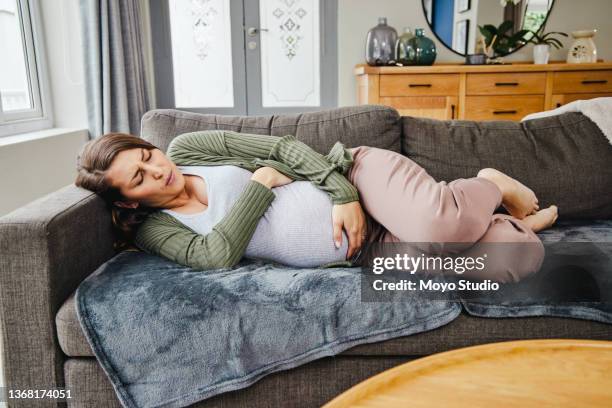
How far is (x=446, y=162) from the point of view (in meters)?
1.75

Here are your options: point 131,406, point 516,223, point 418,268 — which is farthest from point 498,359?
point 131,406

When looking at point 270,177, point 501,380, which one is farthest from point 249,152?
point 501,380

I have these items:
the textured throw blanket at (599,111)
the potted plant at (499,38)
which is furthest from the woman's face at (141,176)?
the potted plant at (499,38)

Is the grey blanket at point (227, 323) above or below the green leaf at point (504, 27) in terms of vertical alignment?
below

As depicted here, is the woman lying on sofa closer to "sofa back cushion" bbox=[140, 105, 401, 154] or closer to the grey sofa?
the grey sofa

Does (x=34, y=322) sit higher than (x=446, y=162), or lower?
lower

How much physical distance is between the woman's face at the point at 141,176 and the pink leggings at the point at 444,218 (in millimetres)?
531

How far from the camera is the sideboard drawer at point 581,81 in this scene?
3309 mm

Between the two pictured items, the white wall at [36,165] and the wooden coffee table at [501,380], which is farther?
the white wall at [36,165]

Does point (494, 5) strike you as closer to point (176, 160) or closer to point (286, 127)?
point (286, 127)

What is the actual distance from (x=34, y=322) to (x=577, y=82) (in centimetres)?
338

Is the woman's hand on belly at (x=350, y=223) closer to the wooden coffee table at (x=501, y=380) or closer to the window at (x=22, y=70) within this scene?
the wooden coffee table at (x=501, y=380)

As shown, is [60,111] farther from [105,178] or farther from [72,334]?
[72,334]

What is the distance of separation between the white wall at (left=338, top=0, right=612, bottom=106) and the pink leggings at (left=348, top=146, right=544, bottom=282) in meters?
2.53
